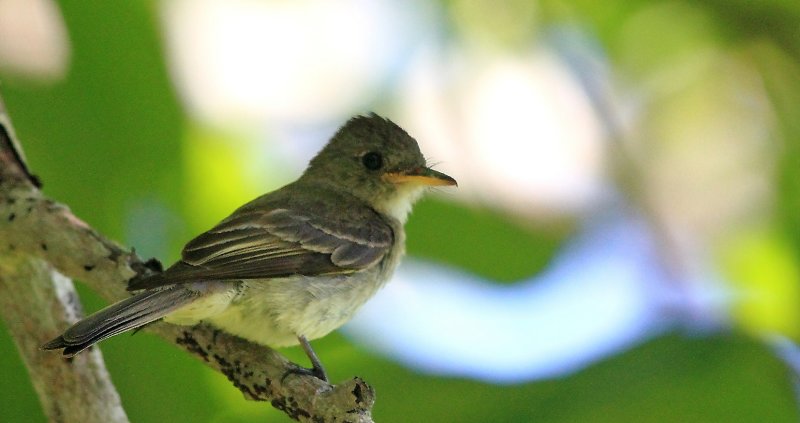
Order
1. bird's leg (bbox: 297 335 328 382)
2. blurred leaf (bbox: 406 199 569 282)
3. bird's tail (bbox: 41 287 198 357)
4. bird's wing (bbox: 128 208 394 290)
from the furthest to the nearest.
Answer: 1. blurred leaf (bbox: 406 199 569 282)
2. bird's leg (bbox: 297 335 328 382)
3. bird's wing (bbox: 128 208 394 290)
4. bird's tail (bbox: 41 287 198 357)

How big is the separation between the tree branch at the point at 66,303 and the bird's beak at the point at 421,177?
992 mm

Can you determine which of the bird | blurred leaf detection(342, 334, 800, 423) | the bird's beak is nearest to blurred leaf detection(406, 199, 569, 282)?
the bird

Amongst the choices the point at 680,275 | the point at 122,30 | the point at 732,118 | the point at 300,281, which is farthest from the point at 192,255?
the point at 732,118

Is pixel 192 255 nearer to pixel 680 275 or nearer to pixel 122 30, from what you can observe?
pixel 122 30

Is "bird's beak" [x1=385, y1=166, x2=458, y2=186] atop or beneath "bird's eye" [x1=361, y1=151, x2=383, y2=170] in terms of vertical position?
beneath

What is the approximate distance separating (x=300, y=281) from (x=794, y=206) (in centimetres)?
193

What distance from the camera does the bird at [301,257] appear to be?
10.8ft

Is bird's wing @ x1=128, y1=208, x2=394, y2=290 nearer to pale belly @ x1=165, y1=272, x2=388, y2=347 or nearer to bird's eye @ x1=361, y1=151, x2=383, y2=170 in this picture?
pale belly @ x1=165, y1=272, x2=388, y2=347

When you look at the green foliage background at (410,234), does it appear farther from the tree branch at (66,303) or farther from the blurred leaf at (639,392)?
the tree branch at (66,303)

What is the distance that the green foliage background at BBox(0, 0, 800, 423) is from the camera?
3.84 m

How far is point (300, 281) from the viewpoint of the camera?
3.70m

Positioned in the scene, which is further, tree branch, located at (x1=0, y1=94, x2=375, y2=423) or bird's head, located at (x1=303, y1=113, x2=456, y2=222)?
bird's head, located at (x1=303, y1=113, x2=456, y2=222)

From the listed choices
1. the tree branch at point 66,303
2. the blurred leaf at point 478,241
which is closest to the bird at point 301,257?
the tree branch at point 66,303

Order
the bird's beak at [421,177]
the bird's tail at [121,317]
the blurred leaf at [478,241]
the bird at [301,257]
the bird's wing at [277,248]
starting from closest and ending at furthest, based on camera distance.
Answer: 1. the bird's tail at [121,317]
2. the bird at [301,257]
3. the bird's wing at [277,248]
4. the bird's beak at [421,177]
5. the blurred leaf at [478,241]
